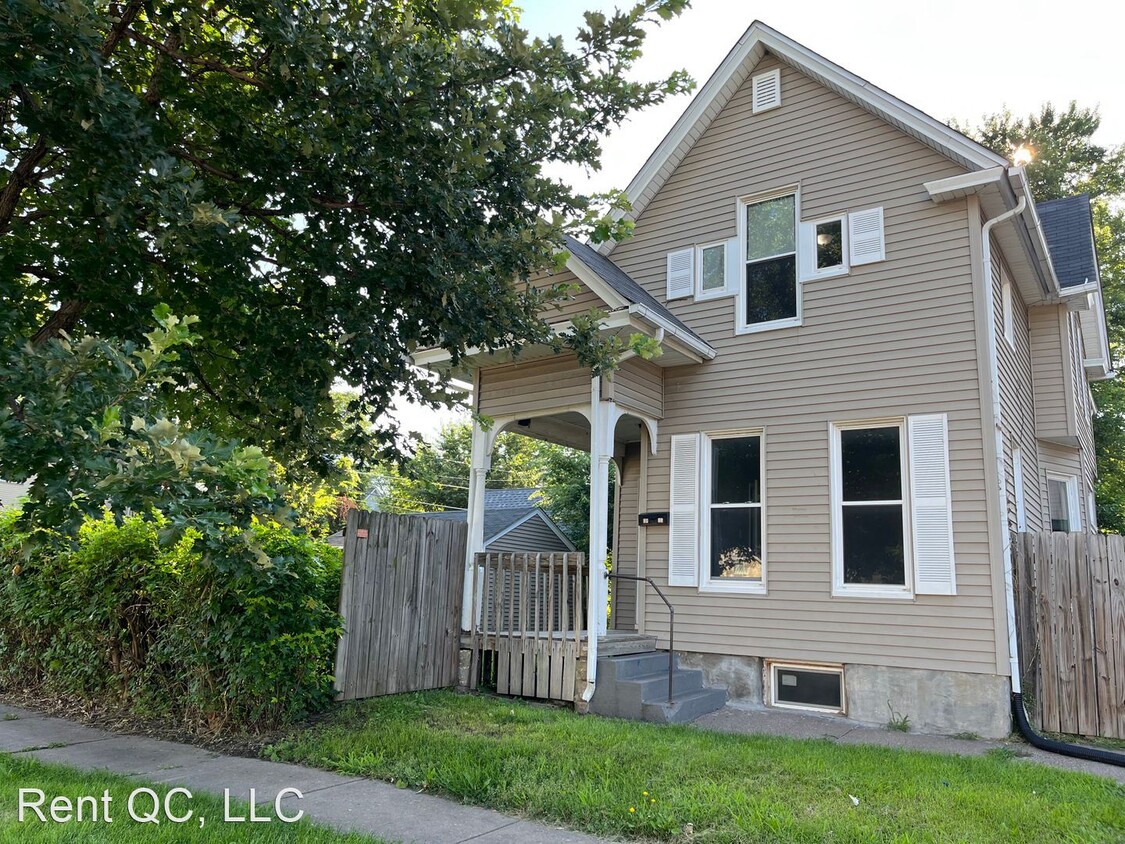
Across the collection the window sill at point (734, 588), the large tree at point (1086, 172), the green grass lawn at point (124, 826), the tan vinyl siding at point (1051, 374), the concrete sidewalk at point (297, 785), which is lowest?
the concrete sidewalk at point (297, 785)

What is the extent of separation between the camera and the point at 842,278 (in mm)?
8539

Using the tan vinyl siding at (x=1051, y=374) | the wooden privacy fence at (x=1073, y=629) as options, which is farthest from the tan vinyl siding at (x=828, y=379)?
the tan vinyl siding at (x=1051, y=374)

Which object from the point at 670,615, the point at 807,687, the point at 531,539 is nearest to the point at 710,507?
the point at 670,615

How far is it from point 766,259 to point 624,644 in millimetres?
4772

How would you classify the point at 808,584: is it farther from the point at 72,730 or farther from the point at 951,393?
the point at 72,730

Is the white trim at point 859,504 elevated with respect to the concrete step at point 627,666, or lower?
elevated

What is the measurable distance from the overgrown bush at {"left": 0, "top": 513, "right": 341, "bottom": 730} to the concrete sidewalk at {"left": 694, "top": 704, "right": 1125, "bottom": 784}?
12.2 ft

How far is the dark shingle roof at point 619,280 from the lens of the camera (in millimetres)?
8523

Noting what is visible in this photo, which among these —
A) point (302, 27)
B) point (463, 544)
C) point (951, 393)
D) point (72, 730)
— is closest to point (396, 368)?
point (302, 27)

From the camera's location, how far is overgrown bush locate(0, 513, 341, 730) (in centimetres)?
618

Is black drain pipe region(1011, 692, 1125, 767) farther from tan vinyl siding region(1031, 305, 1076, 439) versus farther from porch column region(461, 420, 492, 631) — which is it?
porch column region(461, 420, 492, 631)

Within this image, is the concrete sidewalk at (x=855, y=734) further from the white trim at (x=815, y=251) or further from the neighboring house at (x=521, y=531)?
the neighboring house at (x=521, y=531)

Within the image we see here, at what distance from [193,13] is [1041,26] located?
33.3ft

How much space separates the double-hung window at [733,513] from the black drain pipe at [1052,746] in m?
2.56
